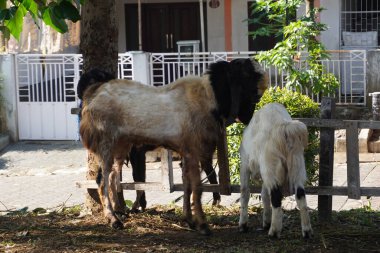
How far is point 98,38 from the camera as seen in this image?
25.4 feet

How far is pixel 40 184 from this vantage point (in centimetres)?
1270

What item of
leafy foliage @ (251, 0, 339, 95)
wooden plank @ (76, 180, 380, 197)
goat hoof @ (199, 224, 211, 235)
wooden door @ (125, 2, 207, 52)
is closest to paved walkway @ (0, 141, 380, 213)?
leafy foliage @ (251, 0, 339, 95)

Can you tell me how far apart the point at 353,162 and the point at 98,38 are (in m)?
2.90

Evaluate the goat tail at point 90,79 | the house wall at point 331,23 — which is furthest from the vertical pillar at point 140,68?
the goat tail at point 90,79

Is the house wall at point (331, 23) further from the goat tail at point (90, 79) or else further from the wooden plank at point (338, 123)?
the goat tail at point (90, 79)

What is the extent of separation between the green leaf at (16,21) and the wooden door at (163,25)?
42.4 feet

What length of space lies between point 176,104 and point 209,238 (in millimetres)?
1240

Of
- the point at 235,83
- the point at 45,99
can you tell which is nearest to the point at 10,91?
the point at 45,99

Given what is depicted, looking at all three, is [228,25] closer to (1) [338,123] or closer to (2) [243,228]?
(1) [338,123]

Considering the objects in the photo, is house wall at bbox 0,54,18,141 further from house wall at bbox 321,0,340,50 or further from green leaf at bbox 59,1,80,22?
green leaf at bbox 59,1,80,22

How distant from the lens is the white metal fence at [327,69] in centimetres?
1510

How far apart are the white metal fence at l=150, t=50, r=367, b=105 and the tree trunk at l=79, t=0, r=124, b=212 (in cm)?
707

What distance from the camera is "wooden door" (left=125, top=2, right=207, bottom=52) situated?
19.7 metres

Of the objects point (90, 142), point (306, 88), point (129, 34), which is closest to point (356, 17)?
point (306, 88)
